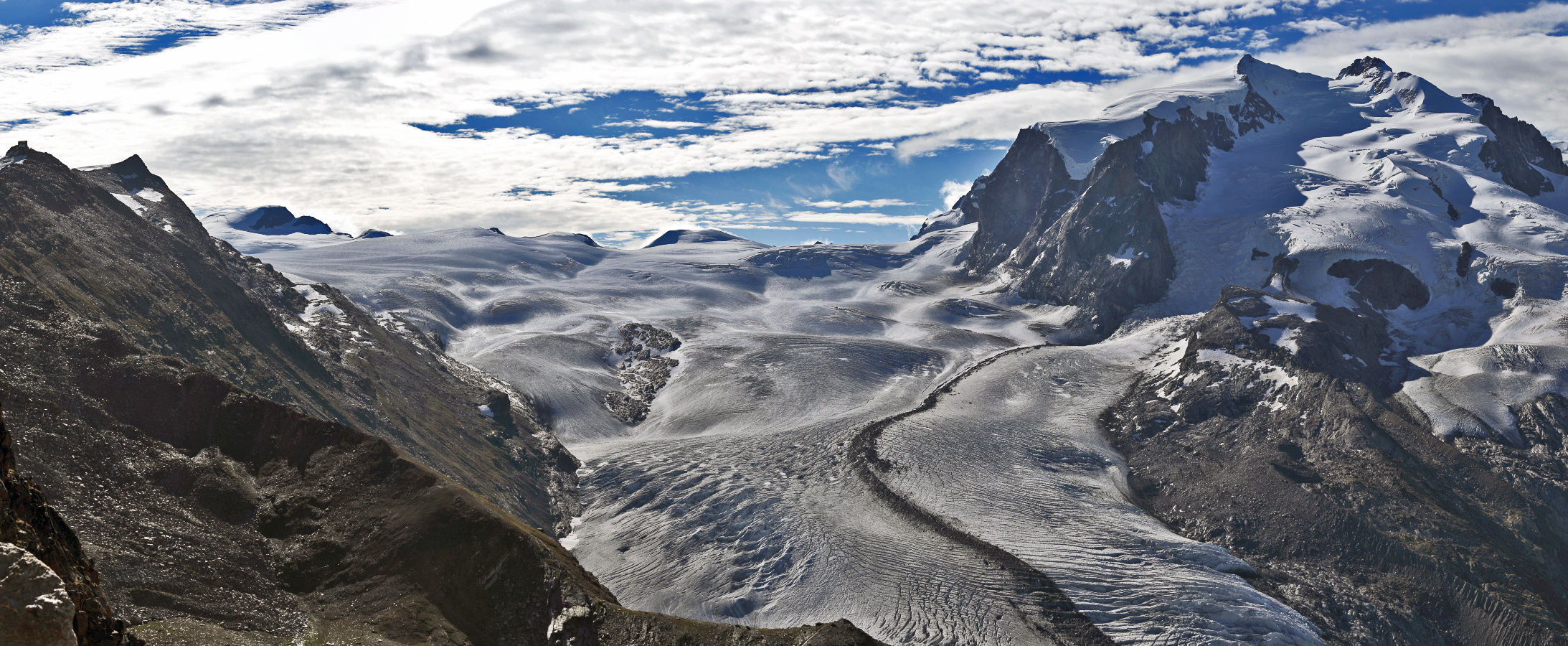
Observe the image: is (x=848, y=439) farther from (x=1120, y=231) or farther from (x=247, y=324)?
(x=1120, y=231)

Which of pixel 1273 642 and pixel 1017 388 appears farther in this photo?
pixel 1017 388

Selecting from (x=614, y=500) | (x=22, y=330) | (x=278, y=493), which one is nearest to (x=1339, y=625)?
(x=614, y=500)

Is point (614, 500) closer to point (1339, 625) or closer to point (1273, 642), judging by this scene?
point (1273, 642)

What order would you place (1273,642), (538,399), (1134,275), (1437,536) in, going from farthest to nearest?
1. (1134,275)
2. (538,399)
3. (1437,536)
4. (1273,642)

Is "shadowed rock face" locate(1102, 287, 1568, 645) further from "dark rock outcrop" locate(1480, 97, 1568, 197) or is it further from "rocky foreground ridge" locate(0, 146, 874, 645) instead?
"dark rock outcrop" locate(1480, 97, 1568, 197)

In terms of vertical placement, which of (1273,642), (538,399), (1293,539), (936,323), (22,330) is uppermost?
(22,330)

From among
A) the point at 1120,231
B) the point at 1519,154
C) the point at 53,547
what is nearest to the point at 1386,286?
the point at 1120,231
